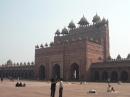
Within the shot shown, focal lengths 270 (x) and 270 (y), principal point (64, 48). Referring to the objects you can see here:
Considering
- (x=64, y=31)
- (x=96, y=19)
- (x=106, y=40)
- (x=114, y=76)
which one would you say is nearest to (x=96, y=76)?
(x=114, y=76)

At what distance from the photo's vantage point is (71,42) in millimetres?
59375

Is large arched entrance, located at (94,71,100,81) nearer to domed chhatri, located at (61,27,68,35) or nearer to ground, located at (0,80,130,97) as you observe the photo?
domed chhatri, located at (61,27,68,35)

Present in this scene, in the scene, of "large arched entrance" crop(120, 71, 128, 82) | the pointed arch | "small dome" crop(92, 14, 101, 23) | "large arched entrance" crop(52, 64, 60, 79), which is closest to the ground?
"large arched entrance" crop(120, 71, 128, 82)

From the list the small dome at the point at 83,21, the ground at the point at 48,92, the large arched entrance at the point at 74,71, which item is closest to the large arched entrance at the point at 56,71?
the large arched entrance at the point at 74,71

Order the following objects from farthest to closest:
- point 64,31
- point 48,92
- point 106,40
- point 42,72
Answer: point 64,31, point 42,72, point 106,40, point 48,92

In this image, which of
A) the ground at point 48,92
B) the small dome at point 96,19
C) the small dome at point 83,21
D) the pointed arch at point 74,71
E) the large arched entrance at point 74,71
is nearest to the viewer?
the ground at point 48,92

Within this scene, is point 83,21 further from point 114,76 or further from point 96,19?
point 114,76

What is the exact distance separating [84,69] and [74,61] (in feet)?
11.1

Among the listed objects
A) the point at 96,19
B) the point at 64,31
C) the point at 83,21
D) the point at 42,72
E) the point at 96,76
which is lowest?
the point at 96,76

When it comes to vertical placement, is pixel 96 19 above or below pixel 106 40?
above

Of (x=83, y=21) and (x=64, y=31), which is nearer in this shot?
(x=83, y=21)

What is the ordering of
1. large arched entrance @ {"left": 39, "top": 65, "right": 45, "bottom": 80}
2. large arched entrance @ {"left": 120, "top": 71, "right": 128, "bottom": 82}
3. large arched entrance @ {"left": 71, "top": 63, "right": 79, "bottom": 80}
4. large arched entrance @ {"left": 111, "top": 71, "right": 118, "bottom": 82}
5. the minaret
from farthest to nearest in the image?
large arched entrance @ {"left": 39, "top": 65, "right": 45, "bottom": 80} < the minaret < large arched entrance @ {"left": 71, "top": 63, "right": 79, "bottom": 80} < large arched entrance @ {"left": 111, "top": 71, "right": 118, "bottom": 82} < large arched entrance @ {"left": 120, "top": 71, "right": 128, "bottom": 82}

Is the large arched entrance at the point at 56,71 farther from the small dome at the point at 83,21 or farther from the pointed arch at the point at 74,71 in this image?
the small dome at the point at 83,21

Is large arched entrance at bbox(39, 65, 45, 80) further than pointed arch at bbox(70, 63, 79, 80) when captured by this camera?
Yes
